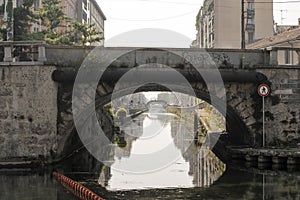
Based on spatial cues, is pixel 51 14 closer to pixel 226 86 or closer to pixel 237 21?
pixel 226 86

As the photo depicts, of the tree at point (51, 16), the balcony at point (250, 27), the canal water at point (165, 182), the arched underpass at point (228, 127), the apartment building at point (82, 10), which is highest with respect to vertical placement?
the apartment building at point (82, 10)

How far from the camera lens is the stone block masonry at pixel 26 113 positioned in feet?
75.7

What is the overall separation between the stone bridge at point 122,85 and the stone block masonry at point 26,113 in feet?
0.15

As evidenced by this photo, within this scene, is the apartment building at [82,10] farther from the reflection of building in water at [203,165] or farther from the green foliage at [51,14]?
the reflection of building in water at [203,165]

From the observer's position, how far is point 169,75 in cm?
2348

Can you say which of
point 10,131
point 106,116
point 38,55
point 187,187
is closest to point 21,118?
point 10,131

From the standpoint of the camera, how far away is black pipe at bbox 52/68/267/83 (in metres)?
23.1

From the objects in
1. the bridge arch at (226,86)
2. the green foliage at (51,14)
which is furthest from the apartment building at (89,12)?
the bridge arch at (226,86)

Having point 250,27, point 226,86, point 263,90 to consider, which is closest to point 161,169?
point 226,86

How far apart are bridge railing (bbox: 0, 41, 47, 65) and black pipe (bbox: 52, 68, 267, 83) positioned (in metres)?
1.14

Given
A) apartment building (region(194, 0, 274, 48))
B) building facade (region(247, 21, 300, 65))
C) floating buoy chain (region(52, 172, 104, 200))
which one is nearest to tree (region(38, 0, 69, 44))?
building facade (region(247, 21, 300, 65))

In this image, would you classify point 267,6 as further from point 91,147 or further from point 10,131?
point 10,131

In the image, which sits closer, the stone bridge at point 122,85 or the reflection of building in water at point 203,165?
the reflection of building in water at point 203,165

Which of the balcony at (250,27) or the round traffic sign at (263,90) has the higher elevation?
the balcony at (250,27)
